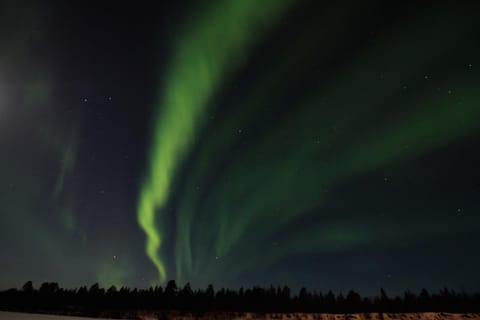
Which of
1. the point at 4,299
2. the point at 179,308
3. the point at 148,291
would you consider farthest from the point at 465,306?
the point at 4,299

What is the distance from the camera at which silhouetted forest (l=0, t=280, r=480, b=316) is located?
12850 centimetres

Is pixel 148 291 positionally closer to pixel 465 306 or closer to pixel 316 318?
pixel 316 318

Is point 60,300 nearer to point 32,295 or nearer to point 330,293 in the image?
point 32,295

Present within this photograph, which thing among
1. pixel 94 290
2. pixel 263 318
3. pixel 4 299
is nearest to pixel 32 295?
pixel 4 299

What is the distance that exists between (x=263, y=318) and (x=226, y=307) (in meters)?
21.1

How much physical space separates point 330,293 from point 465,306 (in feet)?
183

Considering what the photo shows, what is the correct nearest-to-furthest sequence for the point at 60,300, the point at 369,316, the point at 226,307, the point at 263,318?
1. the point at 369,316
2. the point at 263,318
3. the point at 226,307
4. the point at 60,300

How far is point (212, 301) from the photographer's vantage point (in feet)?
488

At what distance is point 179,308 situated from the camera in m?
148

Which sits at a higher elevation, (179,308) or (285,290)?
(285,290)

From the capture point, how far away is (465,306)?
4966 inches

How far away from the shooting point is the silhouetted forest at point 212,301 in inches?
5059

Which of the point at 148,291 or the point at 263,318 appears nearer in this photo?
the point at 263,318

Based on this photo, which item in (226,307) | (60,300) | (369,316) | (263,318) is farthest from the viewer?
(60,300)
